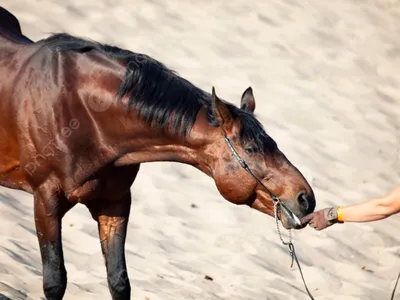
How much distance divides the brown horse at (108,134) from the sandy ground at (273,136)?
98 cm

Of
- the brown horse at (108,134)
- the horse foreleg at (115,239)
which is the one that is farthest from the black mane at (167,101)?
the horse foreleg at (115,239)

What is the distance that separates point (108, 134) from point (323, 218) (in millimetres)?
1215

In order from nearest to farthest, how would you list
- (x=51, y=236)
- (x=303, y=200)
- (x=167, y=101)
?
(x=303, y=200), (x=167, y=101), (x=51, y=236)

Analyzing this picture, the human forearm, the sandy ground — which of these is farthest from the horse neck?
the sandy ground

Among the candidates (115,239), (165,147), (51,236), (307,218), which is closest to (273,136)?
(115,239)

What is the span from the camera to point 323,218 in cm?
443

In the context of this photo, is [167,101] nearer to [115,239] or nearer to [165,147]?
[165,147]

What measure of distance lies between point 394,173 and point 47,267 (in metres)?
4.77

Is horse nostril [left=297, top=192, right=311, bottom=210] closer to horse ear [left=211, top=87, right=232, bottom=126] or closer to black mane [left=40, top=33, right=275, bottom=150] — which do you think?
black mane [left=40, top=33, right=275, bottom=150]

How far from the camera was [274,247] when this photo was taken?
737 cm

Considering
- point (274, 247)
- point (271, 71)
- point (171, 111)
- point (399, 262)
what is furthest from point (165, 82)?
point (271, 71)

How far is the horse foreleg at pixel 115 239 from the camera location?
5215 millimetres

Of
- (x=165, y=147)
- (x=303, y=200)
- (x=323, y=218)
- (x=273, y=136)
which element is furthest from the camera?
(x=273, y=136)

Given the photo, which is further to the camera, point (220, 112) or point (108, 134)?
point (108, 134)
